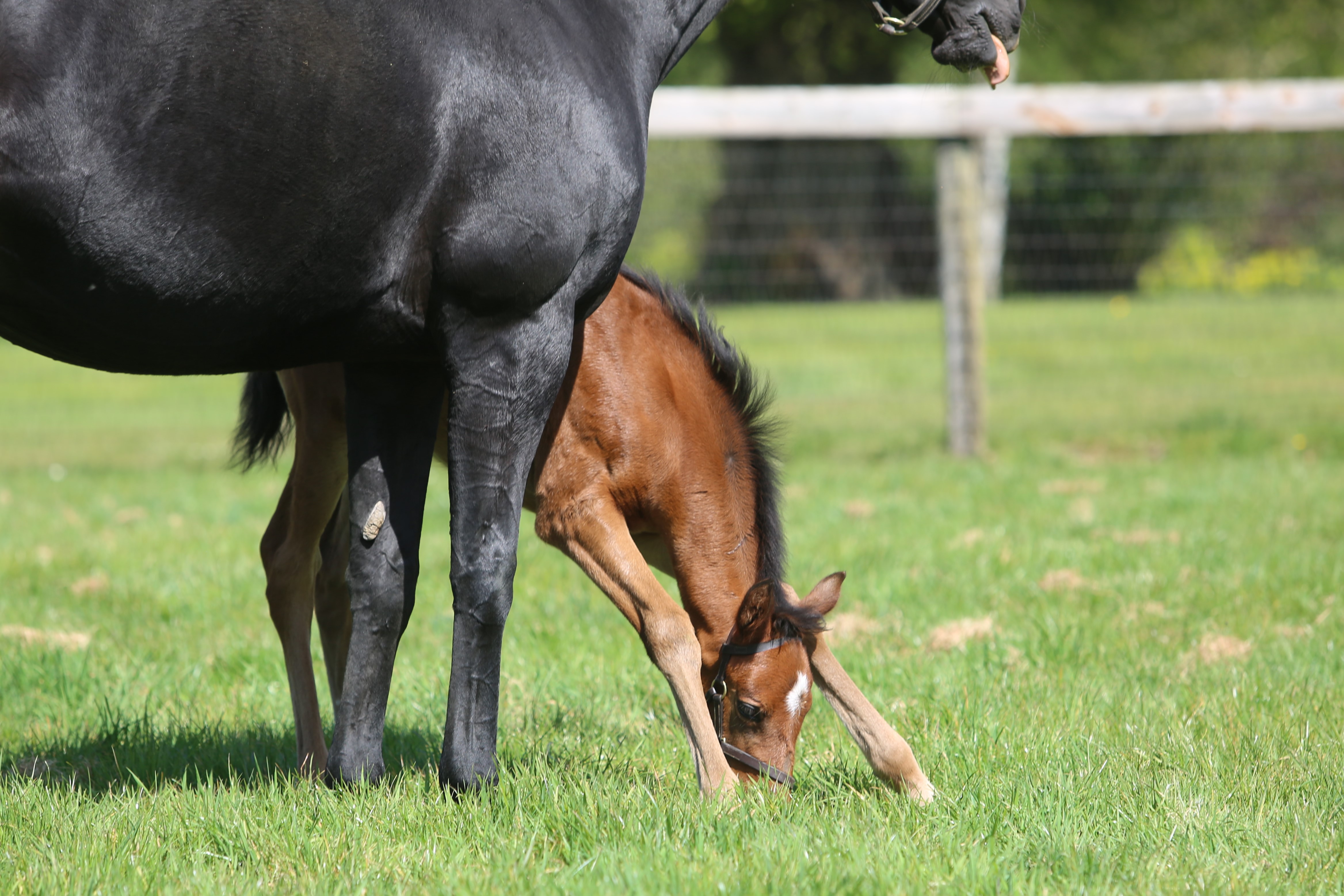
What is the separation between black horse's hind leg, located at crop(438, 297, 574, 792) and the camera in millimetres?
2486

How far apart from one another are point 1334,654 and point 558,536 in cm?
255

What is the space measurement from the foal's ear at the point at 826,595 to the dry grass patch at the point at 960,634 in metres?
1.20

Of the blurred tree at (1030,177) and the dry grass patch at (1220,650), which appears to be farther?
the blurred tree at (1030,177)

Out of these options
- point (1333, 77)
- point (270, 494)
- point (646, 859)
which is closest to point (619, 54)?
point (646, 859)

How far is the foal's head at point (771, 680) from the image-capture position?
2943 millimetres

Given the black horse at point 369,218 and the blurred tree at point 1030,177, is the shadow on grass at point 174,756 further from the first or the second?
the blurred tree at point 1030,177

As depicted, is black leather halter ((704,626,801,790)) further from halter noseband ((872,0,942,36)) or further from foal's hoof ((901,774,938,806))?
halter noseband ((872,0,942,36))

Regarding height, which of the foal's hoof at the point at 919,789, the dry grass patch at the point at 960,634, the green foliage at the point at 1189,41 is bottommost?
the dry grass patch at the point at 960,634

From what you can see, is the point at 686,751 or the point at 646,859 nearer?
the point at 646,859

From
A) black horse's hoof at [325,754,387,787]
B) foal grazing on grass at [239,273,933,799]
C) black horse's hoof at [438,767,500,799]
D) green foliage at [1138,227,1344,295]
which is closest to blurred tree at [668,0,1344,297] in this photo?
green foliage at [1138,227,1344,295]

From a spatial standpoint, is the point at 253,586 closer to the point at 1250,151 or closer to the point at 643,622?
the point at 643,622

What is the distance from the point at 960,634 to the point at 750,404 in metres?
1.45

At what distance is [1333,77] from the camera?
24.4 metres

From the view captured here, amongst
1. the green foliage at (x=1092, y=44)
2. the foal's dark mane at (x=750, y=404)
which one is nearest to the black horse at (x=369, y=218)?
the foal's dark mane at (x=750, y=404)
